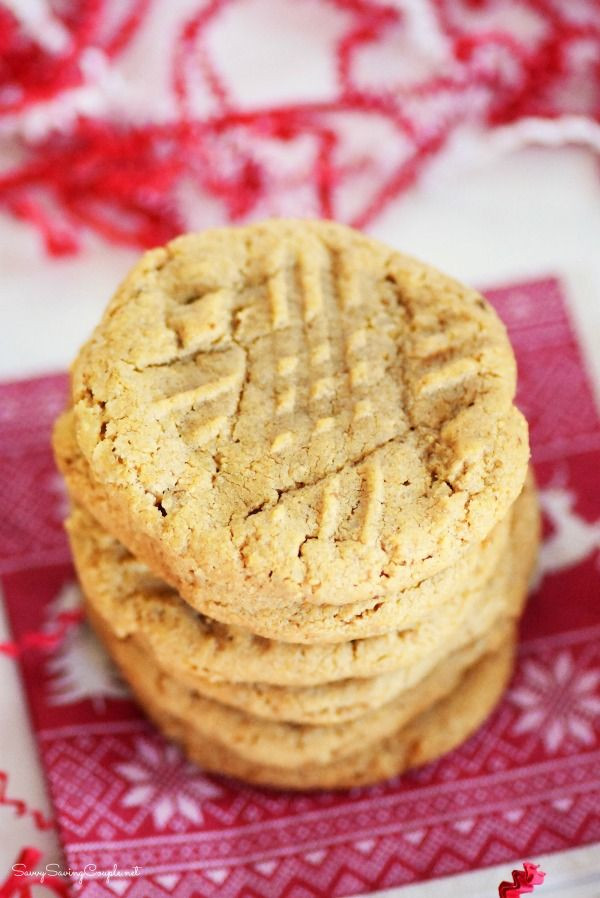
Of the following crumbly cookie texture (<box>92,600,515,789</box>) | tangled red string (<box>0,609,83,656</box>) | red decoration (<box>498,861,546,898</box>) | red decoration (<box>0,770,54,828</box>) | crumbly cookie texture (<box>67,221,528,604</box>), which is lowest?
red decoration (<box>498,861,546,898</box>)

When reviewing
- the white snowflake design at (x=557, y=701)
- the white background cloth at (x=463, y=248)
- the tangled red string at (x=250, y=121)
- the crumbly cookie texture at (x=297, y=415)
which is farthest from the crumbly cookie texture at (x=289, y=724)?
the tangled red string at (x=250, y=121)

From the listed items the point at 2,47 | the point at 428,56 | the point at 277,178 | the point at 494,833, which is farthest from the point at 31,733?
the point at 428,56

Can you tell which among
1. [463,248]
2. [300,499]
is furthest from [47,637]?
[463,248]

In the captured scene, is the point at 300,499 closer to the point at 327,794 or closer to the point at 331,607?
the point at 331,607

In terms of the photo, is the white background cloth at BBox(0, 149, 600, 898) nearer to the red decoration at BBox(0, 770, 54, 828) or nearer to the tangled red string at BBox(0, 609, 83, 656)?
the tangled red string at BBox(0, 609, 83, 656)

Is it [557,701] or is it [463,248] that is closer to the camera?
[557,701]

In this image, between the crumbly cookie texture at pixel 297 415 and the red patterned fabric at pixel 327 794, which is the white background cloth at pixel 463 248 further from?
the crumbly cookie texture at pixel 297 415

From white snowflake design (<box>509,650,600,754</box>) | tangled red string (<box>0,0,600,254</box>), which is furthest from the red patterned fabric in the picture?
tangled red string (<box>0,0,600,254</box>)
